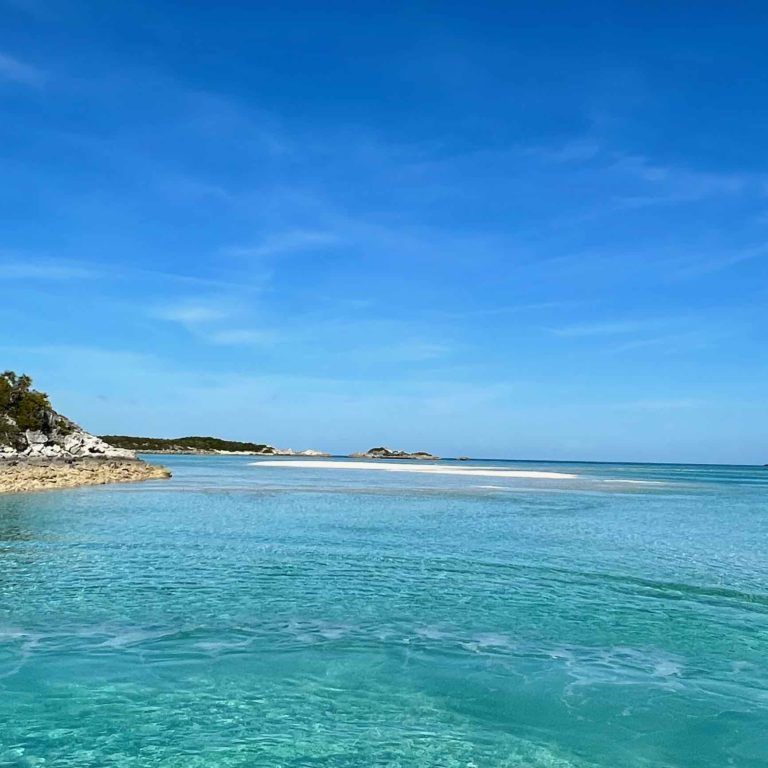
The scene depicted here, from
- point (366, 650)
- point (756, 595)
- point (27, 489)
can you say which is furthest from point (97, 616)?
point (27, 489)

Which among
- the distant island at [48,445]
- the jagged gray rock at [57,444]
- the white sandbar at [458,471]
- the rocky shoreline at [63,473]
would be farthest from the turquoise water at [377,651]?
the white sandbar at [458,471]

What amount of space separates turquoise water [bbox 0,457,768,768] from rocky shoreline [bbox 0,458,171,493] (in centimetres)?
2525

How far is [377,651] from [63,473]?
56979 mm

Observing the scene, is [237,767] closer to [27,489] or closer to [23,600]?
[23,600]

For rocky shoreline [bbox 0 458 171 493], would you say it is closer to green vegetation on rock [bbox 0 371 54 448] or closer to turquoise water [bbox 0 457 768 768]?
green vegetation on rock [bbox 0 371 54 448]

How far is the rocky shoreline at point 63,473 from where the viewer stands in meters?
52.7

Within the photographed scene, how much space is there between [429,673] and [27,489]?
4597 cm

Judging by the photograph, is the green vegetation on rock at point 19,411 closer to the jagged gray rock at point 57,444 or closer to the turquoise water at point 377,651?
the jagged gray rock at point 57,444

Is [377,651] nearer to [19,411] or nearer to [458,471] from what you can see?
[19,411]

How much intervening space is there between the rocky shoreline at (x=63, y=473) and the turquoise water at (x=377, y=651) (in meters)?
25.2

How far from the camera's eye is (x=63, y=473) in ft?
208

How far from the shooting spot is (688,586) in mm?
21000

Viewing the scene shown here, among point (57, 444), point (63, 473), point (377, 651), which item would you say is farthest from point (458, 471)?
point (377, 651)

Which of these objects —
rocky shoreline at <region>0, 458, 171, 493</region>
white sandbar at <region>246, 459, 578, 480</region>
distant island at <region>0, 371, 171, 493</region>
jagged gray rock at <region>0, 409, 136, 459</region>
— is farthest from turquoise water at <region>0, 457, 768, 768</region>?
white sandbar at <region>246, 459, 578, 480</region>
